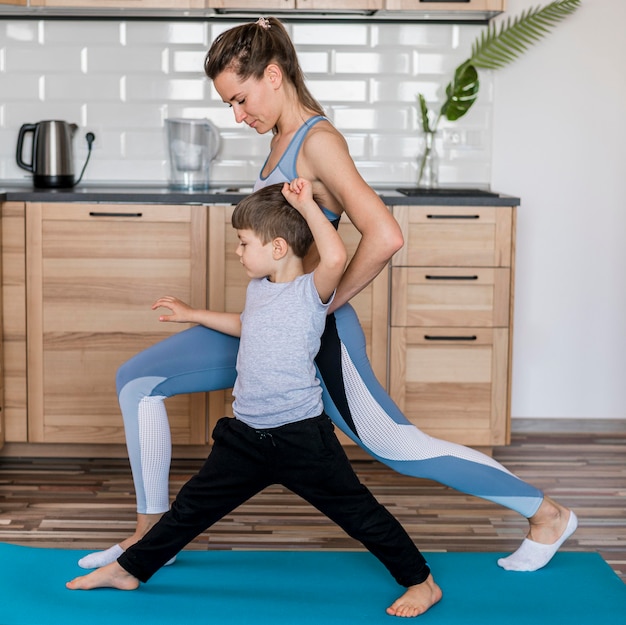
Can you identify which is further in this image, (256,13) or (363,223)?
(256,13)

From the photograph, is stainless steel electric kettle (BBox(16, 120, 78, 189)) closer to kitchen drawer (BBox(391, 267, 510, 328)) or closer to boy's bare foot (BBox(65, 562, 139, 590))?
kitchen drawer (BBox(391, 267, 510, 328))

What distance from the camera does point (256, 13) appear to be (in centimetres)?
365

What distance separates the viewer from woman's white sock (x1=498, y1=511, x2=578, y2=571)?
2.38 metres

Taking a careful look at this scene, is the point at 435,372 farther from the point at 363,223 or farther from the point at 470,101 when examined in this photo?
the point at 363,223

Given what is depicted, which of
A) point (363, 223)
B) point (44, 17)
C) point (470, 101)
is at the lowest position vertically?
point (363, 223)

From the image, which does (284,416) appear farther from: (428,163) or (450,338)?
(428,163)

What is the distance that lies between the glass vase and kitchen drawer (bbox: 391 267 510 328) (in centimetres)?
59

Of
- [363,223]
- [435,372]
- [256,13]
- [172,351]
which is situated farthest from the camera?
[256,13]

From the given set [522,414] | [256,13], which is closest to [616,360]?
[522,414]

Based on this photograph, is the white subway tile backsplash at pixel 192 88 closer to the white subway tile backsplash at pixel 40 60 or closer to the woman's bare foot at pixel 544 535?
the white subway tile backsplash at pixel 40 60

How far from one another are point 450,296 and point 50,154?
1.53 m

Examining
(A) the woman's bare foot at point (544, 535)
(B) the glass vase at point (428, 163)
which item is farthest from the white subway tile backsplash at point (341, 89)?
(A) the woman's bare foot at point (544, 535)

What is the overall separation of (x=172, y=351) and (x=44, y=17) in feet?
6.38

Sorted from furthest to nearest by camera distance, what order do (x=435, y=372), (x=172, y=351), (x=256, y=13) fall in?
(x=256, y=13) → (x=435, y=372) → (x=172, y=351)
